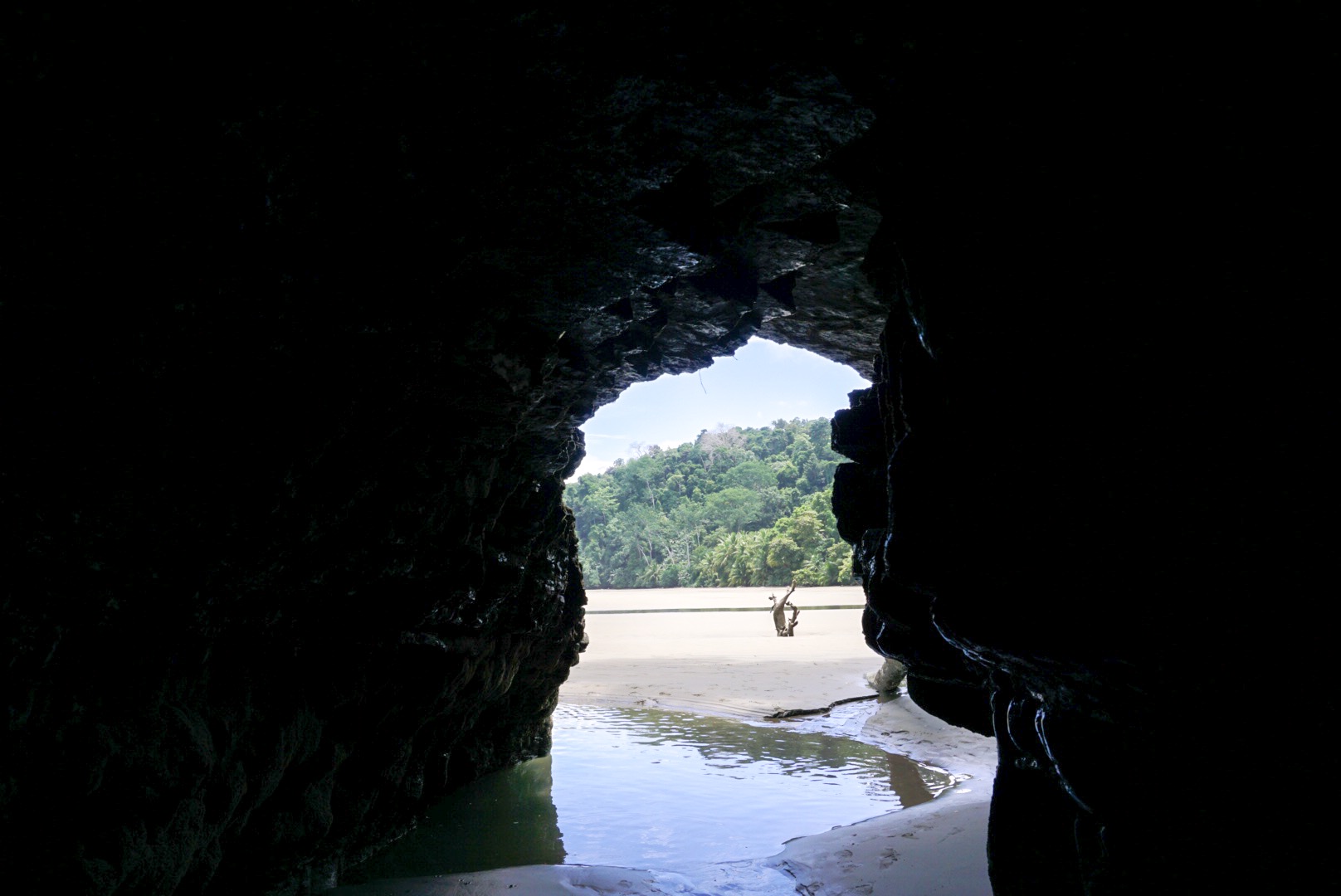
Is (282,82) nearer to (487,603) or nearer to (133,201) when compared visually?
(133,201)

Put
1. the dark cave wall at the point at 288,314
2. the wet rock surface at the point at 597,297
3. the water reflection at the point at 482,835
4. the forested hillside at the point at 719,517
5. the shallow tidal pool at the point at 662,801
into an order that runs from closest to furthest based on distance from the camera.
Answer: the wet rock surface at the point at 597,297
the dark cave wall at the point at 288,314
the water reflection at the point at 482,835
the shallow tidal pool at the point at 662,801
the forested hillside at the point at 719,517

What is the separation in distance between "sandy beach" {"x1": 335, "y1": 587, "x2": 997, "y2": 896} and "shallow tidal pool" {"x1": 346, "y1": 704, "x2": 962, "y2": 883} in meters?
0.38

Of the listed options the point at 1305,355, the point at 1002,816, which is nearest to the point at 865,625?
the point at 1002,816

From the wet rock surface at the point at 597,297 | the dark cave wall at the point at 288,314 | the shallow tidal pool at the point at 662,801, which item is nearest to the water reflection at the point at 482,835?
the shallow tidal pool at the point at 662,801

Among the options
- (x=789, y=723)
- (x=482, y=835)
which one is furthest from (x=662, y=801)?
(x=789, y=723)

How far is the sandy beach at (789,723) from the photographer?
504 cm

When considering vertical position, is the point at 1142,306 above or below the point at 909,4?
below

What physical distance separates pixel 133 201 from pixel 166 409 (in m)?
0.84

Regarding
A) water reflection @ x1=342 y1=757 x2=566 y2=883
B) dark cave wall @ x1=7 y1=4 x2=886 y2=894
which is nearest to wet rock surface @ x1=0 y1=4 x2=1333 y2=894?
dark cave wall @ x1=7 y1=4 x2=886 y2=894

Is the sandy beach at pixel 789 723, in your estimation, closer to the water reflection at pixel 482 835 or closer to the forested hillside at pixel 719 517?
the water reflection at pixel 482 835

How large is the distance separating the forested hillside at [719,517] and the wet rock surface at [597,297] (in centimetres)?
3810

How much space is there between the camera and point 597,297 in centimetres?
463

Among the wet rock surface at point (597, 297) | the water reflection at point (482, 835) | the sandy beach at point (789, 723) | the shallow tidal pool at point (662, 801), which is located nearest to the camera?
the wet rock surface at point (597, 297)

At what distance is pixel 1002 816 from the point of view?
3.68m
